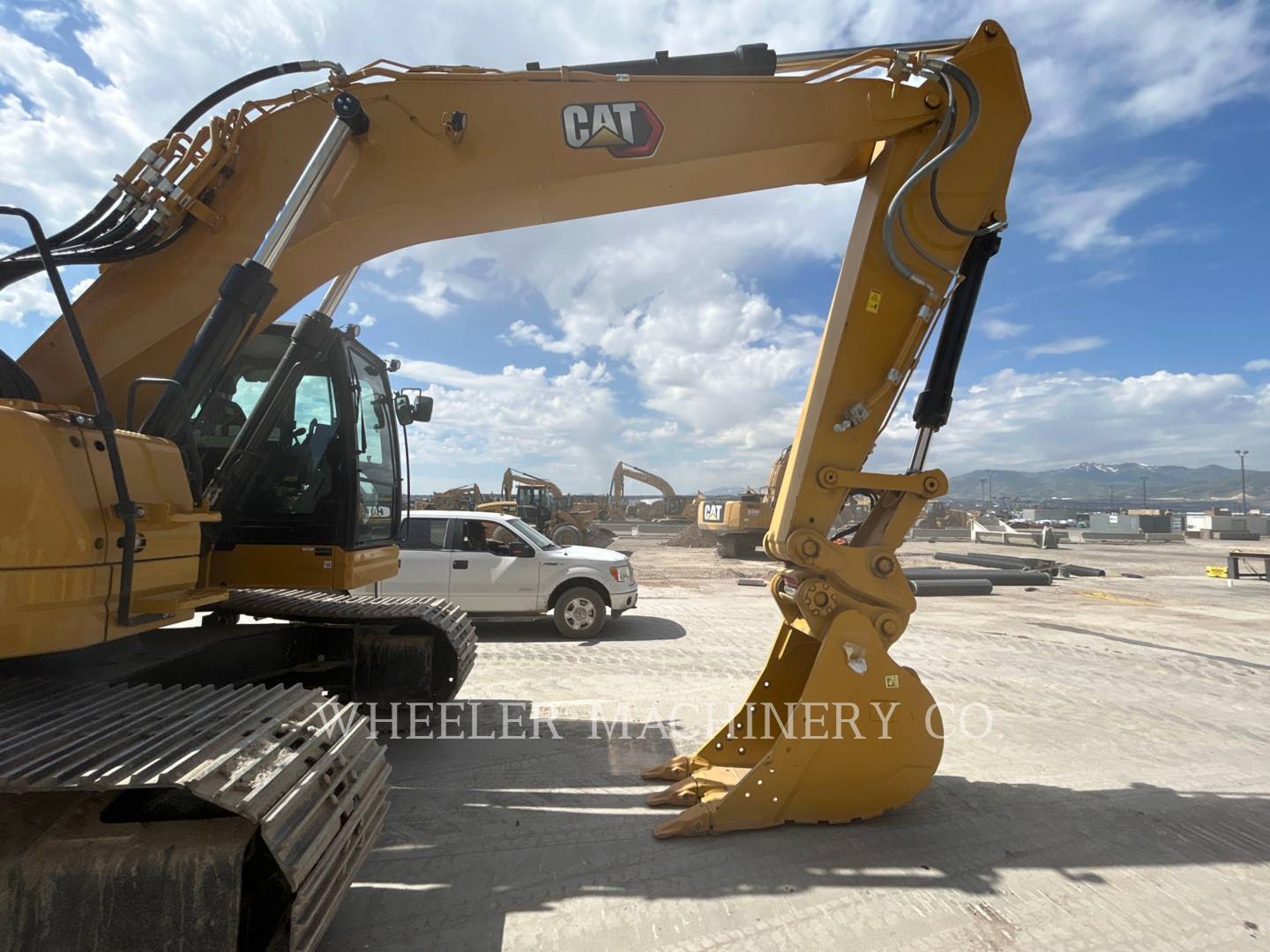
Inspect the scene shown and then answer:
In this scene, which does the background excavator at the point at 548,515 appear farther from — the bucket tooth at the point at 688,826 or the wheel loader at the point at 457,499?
the bucket tooth at the point at 688,826

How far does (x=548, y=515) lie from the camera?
29.6 metres

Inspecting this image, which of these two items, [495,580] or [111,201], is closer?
[111,201]

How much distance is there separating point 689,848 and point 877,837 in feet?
3.24

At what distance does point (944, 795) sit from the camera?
159 inches

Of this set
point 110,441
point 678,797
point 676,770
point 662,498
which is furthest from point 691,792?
point 662,498

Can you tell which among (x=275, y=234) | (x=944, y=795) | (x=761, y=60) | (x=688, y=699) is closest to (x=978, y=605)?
(x=688, y=699)

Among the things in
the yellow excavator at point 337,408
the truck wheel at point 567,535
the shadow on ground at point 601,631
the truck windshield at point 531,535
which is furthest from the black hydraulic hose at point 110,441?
the truck wheel at point 567,535

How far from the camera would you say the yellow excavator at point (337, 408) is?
238 cm

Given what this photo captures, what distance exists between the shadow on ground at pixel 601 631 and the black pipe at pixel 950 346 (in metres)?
5.38

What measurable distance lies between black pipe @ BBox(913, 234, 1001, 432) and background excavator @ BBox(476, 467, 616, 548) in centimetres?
2262

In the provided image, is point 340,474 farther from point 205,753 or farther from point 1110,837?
point 1110,837

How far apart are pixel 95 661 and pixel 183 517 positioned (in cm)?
135

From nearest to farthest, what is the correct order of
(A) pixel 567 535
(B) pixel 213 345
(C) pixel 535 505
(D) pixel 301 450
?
(B) pixel 213 345, (D) pixel 301 450, (A) pixel 567 535, (C) pixel 535 505

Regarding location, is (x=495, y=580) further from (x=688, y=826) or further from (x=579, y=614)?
(x=688, y=826)
